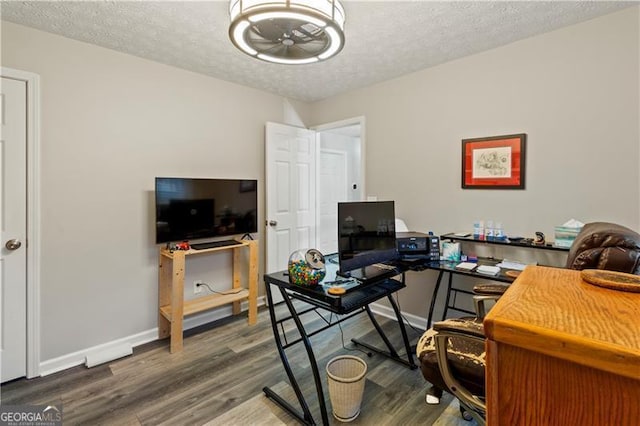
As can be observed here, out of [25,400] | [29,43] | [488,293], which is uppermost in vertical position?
[29,43]

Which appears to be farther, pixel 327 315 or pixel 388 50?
pixel 327 315

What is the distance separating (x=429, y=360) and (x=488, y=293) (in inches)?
22.4

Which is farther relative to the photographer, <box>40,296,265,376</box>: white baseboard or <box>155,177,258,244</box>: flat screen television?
<box>155,177,258,244</box>: flat screen television

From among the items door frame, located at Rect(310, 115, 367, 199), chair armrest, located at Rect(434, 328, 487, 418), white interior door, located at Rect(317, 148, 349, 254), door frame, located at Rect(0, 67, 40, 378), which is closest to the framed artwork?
door frame, located at Rect(310, 115, 367, 199)

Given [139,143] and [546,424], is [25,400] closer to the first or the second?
[139,143]

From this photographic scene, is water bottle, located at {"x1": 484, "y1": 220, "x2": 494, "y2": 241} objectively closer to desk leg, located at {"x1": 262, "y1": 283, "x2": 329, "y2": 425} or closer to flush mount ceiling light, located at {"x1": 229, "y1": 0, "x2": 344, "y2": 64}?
desk leg, located at {"x1": 262, "y1": 283, "x2": 329, "y2": 425}

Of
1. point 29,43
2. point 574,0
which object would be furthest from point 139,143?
point 574,0

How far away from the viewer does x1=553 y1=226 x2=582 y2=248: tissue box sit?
2.19 meters

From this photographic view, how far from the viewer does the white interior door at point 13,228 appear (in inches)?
87.1

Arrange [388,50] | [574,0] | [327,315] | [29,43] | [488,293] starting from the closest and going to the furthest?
1. [488,293]
2. [574,0]
3. [29,43]
4. [388,50]
5. [327,315]

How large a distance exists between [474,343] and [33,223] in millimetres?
2938

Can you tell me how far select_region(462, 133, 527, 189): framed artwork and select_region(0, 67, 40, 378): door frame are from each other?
334 centimetres

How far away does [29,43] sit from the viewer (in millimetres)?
2279

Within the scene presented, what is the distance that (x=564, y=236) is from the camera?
223 centimetres
